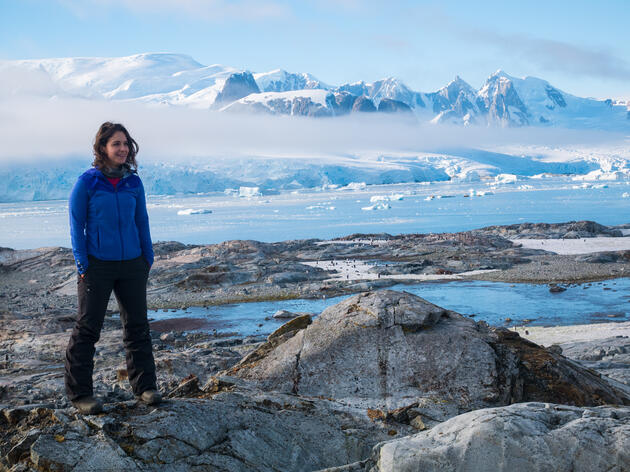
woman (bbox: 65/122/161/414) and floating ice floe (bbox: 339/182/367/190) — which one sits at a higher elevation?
floating ice floe (bbox: 339/182/367/190)

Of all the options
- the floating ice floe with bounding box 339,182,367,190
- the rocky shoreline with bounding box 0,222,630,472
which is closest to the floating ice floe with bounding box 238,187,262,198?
the floating ice floe with bounding box 339,182,367,190

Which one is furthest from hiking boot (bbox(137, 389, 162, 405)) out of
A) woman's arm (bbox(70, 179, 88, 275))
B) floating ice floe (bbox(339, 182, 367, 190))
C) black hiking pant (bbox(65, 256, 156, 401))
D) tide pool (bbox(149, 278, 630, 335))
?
floating ice floe (bbox(339, 182, 367, 190))

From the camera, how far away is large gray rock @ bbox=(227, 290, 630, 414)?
5.78 m

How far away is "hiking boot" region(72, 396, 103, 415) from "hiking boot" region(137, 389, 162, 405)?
1.13 ft

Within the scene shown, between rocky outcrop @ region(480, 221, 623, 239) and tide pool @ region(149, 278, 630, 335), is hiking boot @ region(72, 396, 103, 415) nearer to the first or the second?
tide pool @ region(149, 278, 630, 335)

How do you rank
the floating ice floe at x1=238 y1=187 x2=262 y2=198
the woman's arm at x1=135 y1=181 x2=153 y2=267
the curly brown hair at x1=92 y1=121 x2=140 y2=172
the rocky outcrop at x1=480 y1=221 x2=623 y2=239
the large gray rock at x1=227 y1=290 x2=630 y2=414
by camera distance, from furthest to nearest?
the floating ice floe at x1=238 y1=187 x2=262 y2=198
the rocky outcrop at x1=480 y1=221 x2=623 y2=239
the large gray rock at x1=227 y1=290 x2=630 y2=414
the woman's arm at x1=135 y1=181 x2=153 y2=267
the curly brown hair at x1=92 y1=121 x2=140 y2=172

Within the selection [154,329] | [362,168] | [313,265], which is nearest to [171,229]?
[313,265]

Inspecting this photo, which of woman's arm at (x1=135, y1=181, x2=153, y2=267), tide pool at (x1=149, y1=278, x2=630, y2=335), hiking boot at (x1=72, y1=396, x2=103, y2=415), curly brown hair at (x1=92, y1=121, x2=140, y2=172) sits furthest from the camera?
tide pool at (x1=149, y1=278, x2=630, y2=335)

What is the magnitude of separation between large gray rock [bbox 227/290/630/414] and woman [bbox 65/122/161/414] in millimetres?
1434

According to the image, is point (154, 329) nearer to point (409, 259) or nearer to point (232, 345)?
point (232, 345)

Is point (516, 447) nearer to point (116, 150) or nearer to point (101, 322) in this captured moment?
point (101, 322)

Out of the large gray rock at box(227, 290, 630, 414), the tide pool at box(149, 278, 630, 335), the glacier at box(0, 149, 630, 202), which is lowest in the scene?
the tide pool at box(149, 278, 630, 335)

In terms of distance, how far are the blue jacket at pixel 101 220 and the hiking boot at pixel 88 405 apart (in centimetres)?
104

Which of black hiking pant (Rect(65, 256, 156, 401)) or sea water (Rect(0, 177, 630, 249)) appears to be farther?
sea water (Rect(0, 177, 630, 249))
